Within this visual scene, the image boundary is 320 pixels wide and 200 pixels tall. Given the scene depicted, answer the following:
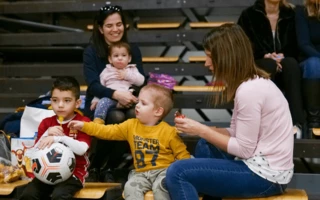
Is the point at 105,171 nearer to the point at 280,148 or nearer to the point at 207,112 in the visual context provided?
the point at 280,148

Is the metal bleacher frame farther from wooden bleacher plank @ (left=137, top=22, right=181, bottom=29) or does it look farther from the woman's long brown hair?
the woman's long brown hair

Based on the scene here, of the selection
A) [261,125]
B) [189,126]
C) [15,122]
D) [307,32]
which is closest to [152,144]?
[189,126]

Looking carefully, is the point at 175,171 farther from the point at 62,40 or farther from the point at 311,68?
the point at 62,40

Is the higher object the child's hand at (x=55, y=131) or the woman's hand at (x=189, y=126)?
the woman's hand at (x=189, y=126)

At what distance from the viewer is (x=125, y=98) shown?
3.34 m

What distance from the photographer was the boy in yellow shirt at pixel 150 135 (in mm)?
2826

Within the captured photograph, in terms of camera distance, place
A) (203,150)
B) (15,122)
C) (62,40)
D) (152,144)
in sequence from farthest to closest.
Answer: (62,40)
(15,122)
(152,144)
(203,150)

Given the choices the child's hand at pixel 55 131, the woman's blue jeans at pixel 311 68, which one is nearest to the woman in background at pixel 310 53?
the woman's blue jeans at pixel 311 68

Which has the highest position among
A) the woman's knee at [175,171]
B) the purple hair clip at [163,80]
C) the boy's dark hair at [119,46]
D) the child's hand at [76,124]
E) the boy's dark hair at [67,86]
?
the boy's dark hair at [119,46]

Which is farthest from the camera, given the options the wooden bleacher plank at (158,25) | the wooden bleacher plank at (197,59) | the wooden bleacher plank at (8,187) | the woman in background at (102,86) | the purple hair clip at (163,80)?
the wooden bleacher plank at (158,25)

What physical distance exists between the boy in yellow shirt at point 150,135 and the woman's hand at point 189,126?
307 millimetres

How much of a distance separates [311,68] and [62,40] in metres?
2.65

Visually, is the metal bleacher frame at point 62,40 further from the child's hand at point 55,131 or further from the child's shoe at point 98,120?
the child's hand at point 55,131

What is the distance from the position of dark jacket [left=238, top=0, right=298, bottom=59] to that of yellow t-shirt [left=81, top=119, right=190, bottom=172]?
1.11m
